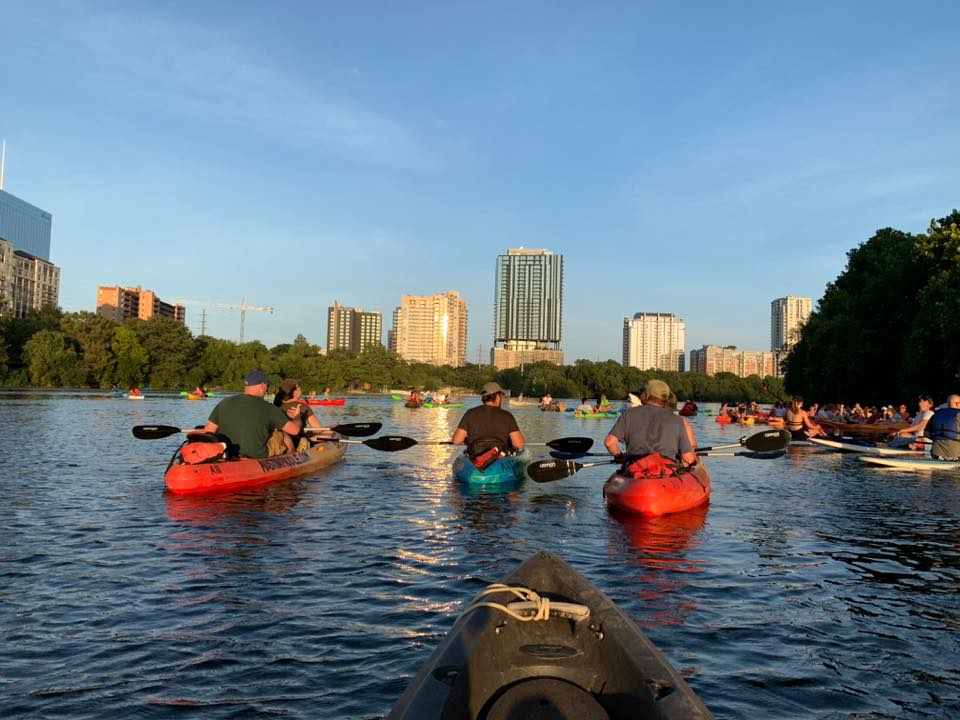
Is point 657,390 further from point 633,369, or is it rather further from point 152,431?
point 633,369

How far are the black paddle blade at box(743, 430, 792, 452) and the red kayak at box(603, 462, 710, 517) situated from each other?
255 cm

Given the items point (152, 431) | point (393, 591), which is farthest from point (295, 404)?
point (393, 591)

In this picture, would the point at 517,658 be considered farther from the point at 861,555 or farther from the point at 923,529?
the point at 923,529

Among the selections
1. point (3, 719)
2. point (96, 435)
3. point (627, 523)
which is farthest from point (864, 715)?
point (96, 435)

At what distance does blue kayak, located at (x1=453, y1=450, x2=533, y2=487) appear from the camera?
560 inches

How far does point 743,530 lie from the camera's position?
10.8 m

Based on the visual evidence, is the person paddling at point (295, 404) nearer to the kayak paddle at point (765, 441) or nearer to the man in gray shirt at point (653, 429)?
the man in gray shirt at point (653, 429)

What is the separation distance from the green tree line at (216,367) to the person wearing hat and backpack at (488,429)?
95274mm

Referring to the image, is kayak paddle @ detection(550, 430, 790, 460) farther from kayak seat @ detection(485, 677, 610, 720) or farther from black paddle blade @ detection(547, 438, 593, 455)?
kayak seat @ detection(485, 677, 610, 720)

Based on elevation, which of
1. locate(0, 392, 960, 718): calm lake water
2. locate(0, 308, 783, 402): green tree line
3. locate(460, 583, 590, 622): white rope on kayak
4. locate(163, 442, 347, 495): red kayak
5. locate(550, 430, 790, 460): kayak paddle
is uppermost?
locate(0, 308, 783, 402): green tree line

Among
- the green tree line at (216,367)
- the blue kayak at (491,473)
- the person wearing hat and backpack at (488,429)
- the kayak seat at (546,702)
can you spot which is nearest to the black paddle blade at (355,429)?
the blue kayak at (491,473)

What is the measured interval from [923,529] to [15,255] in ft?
640

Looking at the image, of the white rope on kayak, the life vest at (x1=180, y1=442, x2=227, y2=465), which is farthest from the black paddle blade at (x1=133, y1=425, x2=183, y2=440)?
the white rope on kayak

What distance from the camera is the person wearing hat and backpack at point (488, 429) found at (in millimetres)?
14234
